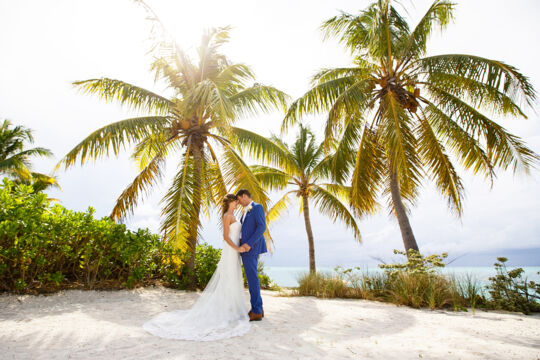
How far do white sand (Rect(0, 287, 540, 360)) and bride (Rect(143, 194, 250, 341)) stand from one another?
0.21 meters

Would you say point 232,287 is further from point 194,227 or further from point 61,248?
point 61,248

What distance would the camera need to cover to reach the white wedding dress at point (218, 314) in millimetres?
3902

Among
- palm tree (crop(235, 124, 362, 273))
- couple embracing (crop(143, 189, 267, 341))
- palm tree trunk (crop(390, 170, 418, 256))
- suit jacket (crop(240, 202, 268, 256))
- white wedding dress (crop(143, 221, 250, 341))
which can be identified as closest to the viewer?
white wedding dress (crop(143, 221, 250, 341))

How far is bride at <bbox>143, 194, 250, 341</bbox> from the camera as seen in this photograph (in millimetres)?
3922

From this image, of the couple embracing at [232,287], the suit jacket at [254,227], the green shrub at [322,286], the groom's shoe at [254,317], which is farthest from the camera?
the green shrub at [322,286]

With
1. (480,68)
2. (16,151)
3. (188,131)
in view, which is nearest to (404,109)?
(480,68)

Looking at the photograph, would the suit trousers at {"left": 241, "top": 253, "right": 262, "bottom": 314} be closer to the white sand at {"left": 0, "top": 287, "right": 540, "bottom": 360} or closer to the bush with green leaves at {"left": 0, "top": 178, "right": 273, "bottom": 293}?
the white sand at {"left": 0, "top": 287, "right": 540, "bottom": 360}

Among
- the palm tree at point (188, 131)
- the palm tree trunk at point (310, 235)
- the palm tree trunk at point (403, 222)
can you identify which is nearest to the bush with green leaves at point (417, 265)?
the palm tree trunk at point (403, 222)

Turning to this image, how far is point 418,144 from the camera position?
9.46 meters

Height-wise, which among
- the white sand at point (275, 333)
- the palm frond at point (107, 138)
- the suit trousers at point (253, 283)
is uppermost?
the palm frond at point (107, 138)

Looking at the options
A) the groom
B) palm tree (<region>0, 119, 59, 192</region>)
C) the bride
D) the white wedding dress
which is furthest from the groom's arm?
palm tree (<region>0, 119, 59, 192</region>)

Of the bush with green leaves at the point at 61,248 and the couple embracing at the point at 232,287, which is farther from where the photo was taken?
the bush with green leaves at the point at 61,248

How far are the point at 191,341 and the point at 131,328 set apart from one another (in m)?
1.01

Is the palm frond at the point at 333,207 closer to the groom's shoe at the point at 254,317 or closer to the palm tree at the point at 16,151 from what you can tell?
the groom's shoe at the point at 254,317
